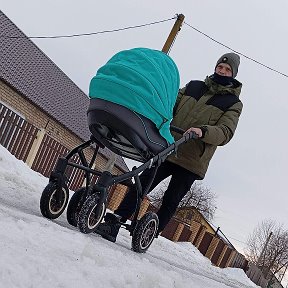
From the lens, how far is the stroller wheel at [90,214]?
3204 millimetres

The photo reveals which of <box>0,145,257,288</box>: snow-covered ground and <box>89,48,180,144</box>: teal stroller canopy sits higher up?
<box>89,48,180,144</box>: teal stroller canopy

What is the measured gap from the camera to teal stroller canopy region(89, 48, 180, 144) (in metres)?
3.36

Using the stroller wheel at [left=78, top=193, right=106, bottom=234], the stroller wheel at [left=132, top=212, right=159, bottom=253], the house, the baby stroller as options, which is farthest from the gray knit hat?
the house

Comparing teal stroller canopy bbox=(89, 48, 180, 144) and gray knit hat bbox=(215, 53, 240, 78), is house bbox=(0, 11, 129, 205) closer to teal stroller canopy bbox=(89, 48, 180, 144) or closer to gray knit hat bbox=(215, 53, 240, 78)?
gray knit hat bbox=(215, 53, 240, 78)

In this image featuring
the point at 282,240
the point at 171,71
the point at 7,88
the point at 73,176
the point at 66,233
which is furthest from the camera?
the point at 282,240

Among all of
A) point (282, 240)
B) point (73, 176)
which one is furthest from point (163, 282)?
point (282, 240)

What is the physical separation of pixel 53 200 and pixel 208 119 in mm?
1608

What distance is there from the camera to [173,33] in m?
12.8

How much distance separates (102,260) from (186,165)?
1971 mm

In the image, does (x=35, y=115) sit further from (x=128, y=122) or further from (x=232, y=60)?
(x=128, y=122)

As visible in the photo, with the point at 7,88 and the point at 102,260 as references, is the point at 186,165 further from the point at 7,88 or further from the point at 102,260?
the point at 7,88

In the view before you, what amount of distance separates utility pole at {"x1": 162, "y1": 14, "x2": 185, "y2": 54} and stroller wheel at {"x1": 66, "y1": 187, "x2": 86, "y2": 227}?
30.3 ft

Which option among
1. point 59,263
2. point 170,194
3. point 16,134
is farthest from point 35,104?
point 59,263

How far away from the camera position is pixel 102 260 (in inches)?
96.7
